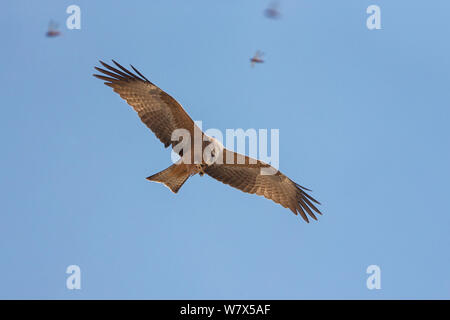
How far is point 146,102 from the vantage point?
9.82m

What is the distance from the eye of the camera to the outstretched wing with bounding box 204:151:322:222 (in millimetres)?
10411

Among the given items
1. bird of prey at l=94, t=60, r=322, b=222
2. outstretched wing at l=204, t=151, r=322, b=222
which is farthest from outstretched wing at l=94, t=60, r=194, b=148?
outstretched wing at l=204, t=151, r=322, b=222

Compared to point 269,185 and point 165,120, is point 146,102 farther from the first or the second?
point 269,185

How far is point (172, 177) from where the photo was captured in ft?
31.9

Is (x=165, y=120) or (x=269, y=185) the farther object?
(x=269, y=185)

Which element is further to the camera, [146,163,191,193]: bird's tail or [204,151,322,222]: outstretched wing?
[204,151,322,222]: outstretched wing

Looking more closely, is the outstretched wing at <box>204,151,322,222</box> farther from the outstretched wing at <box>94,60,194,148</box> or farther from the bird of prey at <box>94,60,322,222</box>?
the outstretched wing at <box>94,60,194,148</box>

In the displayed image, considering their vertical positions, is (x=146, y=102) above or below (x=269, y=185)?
above

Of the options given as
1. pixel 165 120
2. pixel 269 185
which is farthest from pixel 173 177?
pixel 269 185

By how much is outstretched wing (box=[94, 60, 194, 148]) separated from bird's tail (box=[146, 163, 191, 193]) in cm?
49

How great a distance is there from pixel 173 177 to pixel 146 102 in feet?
4.72

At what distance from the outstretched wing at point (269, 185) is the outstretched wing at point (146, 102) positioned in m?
1.25
